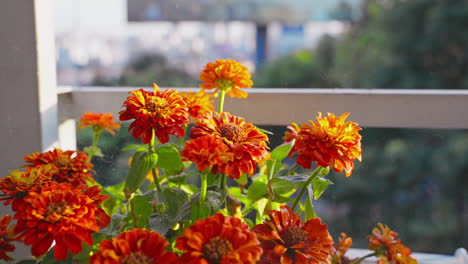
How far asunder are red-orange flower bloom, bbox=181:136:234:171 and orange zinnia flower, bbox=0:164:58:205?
21 cm

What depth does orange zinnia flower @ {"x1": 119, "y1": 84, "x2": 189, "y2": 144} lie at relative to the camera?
1.99 feet

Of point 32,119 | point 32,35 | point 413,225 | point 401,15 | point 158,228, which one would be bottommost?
point 413,225

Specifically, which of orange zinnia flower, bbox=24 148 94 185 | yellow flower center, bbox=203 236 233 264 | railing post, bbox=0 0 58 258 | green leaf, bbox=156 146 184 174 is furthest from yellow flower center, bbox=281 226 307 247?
railing post, bbox=0 0 58 258

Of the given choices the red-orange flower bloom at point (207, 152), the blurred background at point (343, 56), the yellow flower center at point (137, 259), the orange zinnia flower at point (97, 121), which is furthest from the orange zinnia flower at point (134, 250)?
the blurred background at point (343, 56)

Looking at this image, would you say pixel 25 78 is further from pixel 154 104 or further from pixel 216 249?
pixel 216 249

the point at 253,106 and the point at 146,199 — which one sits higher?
the point at 253,106

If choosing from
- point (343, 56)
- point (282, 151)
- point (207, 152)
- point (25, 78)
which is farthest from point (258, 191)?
point (343, 56)

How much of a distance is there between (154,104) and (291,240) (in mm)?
268

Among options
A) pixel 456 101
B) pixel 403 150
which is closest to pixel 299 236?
pixel 456 101

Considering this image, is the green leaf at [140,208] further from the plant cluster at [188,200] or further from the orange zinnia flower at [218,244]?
the orange zinnia flower at [218,244]

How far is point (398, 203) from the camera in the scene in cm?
260

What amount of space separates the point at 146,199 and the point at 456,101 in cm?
67

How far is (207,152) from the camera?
0.56 m

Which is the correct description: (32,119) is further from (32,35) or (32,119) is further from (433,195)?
(433,195)
